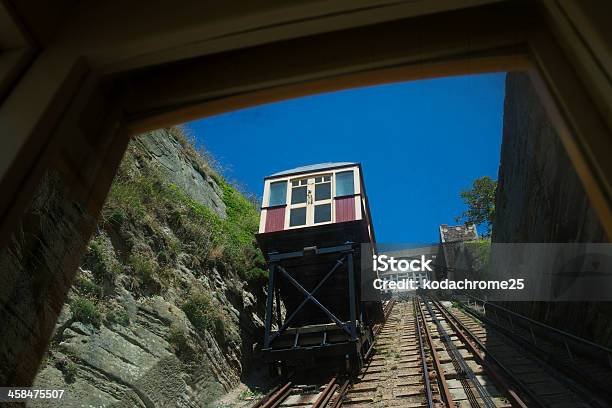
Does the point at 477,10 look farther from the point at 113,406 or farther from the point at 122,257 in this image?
the point at 122,257

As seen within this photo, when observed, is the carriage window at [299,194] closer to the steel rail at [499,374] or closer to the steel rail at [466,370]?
the steel rail at [466,370]

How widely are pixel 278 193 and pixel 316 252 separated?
2.39 metres

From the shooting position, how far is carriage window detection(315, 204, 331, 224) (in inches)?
456

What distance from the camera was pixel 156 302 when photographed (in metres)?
7.85

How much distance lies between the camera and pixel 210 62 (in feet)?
7.09

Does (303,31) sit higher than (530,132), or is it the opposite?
(530,132)

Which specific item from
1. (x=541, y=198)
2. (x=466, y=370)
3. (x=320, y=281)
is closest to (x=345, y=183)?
(x=320, y=281)

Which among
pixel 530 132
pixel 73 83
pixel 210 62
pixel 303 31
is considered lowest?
pixel 73 83

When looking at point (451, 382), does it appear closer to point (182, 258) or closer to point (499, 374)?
point (499, 374)

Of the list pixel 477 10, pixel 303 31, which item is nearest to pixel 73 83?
pixel 303 31

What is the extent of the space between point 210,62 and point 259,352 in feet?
34.7

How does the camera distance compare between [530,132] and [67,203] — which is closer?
[67,203]

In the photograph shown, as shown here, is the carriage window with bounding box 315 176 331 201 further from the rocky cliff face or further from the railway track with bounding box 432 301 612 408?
the railway track with bounding box 432 301 612 408

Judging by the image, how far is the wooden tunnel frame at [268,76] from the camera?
4.88 feet
